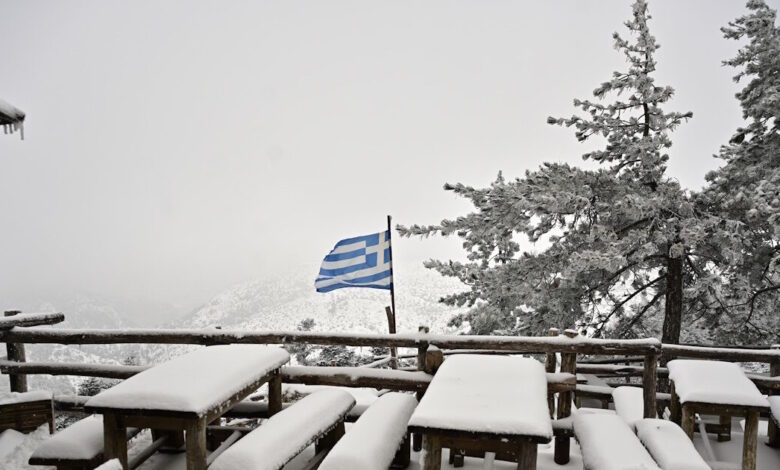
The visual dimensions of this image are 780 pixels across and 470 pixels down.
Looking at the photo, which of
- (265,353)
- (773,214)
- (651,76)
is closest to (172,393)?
(265,353)

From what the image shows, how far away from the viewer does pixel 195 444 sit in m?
2.91

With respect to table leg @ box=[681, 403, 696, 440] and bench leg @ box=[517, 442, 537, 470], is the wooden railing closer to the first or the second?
table leg @ box=[681, 403, 696, 440]

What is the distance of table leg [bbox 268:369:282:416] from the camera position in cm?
419

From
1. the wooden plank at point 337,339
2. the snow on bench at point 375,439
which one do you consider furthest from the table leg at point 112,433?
the wooden plank at point 337,339

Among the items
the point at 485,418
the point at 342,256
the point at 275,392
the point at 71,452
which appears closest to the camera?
the point at 485,418

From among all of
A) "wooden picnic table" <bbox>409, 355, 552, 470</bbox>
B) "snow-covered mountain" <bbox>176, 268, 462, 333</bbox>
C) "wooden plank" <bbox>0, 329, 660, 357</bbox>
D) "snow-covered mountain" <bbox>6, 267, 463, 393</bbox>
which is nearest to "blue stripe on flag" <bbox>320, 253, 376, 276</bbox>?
"wooden plank" <bbox>0, 329, 660, 357</bbox>

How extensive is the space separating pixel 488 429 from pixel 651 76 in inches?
476

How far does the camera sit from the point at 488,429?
2.56 m

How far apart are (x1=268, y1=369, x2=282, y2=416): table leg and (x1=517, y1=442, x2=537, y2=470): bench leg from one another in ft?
7.56

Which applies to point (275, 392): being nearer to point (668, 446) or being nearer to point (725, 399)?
point (668, 446)

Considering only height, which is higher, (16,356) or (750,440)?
(16,356)

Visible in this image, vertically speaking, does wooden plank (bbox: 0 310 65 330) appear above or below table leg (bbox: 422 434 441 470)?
above

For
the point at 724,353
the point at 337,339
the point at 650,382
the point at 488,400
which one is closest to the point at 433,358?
the point at 337,339

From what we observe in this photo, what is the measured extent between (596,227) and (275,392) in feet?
30.3
